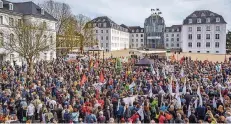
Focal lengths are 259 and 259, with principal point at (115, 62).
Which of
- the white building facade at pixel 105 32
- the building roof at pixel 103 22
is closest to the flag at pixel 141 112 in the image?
the white building facade at pixel 105 32

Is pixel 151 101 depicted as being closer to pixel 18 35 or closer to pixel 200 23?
pixel 18 35

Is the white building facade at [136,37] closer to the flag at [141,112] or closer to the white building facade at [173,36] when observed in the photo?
the white building facade at [173,36]

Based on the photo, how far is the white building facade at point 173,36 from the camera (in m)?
108

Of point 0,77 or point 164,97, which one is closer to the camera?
point 164,97

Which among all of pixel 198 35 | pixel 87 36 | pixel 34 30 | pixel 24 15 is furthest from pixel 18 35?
pixel 198 35

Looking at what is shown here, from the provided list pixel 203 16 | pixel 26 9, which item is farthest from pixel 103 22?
pixel 26 9

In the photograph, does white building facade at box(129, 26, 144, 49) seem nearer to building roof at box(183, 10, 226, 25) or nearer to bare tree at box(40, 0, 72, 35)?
building roof at box(183, 10, 226, 25)

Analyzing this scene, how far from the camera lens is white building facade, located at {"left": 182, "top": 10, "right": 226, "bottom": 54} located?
243 feet

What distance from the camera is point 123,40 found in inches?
4419

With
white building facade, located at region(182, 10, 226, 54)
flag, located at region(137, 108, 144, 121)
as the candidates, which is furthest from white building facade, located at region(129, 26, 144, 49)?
flag, located at region(137, 108, 144, 121)

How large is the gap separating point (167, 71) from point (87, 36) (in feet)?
159

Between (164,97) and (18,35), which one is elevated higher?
(18,35)

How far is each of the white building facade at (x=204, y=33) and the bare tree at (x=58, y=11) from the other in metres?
35.7

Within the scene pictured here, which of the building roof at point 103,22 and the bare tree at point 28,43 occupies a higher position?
the building roof at point 103,22
